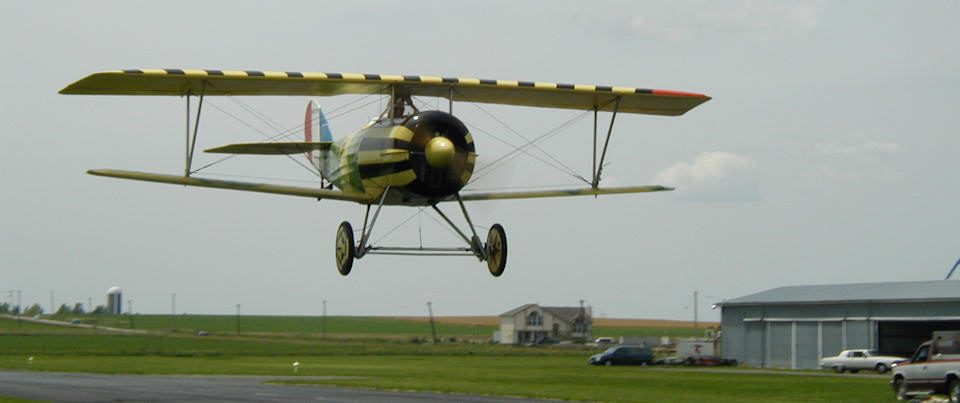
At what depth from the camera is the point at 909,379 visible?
37.5 metres

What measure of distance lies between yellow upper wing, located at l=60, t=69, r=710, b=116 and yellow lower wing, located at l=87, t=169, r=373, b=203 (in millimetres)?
1741

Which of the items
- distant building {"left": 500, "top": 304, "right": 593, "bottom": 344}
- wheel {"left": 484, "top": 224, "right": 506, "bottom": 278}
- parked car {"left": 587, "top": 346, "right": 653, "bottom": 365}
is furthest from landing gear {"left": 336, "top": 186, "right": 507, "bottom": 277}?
distant building {"left": 500, "top": 304, "right": 593, "bottom": 344}

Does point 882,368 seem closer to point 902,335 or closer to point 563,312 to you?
point 902,335

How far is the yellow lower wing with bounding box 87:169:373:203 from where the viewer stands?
893 inches

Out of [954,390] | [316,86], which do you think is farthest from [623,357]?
[316,86]

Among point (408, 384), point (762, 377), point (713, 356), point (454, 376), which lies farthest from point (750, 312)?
point (408, 384)

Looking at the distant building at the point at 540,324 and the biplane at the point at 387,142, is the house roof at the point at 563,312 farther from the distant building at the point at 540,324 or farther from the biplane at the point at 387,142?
the biplane at the point at 387,142

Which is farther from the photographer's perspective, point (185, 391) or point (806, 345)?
point (806, 345)

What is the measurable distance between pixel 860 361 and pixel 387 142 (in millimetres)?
46346

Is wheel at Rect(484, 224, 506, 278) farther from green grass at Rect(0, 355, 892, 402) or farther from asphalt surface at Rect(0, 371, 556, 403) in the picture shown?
green grass at Rect(0, 355, 892, 402)

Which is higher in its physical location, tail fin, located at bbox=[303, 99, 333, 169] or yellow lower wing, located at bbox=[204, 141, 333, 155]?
tail fin, located at bbox=[303, 99, 333, 169]

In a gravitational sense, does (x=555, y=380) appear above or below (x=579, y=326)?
above

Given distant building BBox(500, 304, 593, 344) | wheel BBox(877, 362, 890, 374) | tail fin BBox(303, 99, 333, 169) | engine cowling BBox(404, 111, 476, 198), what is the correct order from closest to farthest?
engine cowling BBox(404, 111, 476, 198), tail fin BBox(303, 99, 333, 169), wheel BBox(877, 362, 890, 374), distant building BBox(500, 304, 593, 344)

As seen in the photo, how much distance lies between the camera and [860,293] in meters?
67.8
